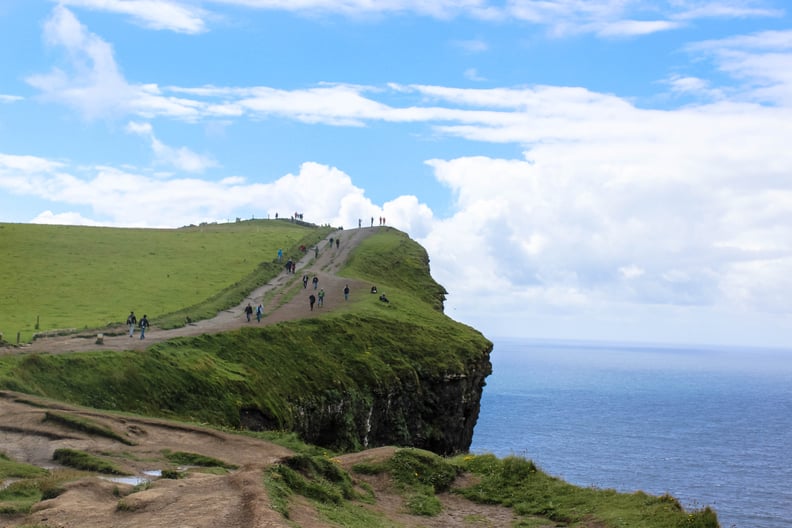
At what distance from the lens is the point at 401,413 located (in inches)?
2258

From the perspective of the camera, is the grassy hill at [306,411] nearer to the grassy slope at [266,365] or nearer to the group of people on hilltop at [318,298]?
the grassy slope at [266,365]

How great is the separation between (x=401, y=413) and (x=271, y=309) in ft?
60.2

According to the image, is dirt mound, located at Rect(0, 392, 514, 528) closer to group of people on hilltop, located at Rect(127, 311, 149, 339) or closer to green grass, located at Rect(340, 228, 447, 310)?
group of people on hilltop, located at Rect(127, 311, 149, 339)

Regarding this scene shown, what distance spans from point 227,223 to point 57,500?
142 meters

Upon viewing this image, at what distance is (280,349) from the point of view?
53969 millimetres

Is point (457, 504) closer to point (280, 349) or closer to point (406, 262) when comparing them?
point (280, 349)

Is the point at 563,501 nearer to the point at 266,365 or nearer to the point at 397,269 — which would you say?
the point at 266,365

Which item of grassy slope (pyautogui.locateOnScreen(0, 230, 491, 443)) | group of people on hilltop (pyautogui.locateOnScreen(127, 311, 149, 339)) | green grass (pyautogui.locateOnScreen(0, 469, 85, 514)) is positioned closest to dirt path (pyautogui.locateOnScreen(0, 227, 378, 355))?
group of people on hilltop (pyautogui.locateOnScreen(127, 311, 149, 339))

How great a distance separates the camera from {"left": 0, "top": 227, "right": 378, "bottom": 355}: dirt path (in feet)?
155

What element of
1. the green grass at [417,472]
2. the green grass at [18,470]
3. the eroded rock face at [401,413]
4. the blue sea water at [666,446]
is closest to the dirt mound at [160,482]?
the green grass at [417,472]

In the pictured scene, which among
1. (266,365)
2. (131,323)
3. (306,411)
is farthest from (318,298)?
(306,411)

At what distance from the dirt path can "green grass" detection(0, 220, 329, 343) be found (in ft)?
6.55

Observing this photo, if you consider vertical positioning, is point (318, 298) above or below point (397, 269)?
below

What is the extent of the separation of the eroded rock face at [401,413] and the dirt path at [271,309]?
34.8 ft
